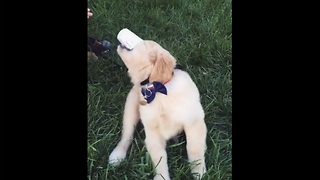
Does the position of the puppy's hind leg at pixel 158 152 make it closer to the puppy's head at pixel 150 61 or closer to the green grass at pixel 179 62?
the green grass at pixel 179 62

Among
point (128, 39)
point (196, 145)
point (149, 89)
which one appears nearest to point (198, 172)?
point (196, 145)

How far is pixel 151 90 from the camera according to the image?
1.75 meters

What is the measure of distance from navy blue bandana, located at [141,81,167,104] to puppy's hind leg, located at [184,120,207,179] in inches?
5.3

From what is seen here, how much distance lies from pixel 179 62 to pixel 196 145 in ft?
0.84

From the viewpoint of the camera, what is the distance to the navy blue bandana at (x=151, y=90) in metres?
1.74

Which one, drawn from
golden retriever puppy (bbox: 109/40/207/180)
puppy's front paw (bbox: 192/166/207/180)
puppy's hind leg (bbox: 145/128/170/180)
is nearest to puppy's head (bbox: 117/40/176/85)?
golden retriever puppy (bbox: 109/40/207/180)

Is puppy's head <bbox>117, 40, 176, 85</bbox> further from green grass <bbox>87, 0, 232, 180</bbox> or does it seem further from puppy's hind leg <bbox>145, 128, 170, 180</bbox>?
puppy's hind leg <bbox>145, 128, 170, 180</bbox>

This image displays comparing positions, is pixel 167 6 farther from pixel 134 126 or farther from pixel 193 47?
pixel 134 126

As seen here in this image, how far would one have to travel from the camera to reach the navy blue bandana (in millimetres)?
1741

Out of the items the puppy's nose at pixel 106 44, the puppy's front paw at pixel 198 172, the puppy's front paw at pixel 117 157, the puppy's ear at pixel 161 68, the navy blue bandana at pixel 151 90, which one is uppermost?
the puppy's nose at pixel 106 44

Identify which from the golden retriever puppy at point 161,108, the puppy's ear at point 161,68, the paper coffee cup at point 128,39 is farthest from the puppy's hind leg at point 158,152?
the paper coffee cup at point 128,39

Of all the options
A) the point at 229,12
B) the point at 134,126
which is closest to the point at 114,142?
the point at 134,126

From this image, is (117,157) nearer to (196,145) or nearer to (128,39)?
(196,145)

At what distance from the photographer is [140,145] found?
176 centimetres
